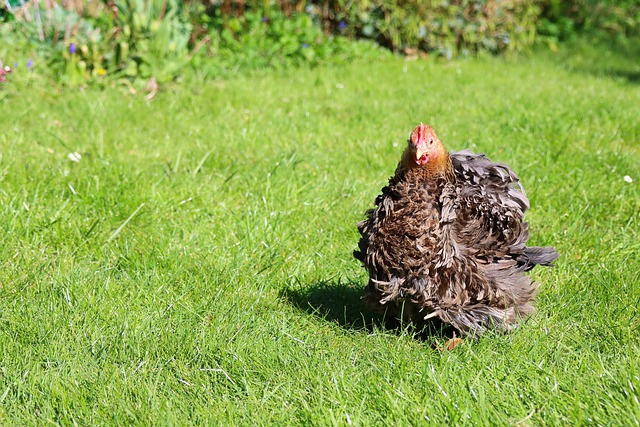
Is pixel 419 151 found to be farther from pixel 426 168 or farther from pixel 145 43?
pixel 145 43

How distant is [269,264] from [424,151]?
48.3 inches

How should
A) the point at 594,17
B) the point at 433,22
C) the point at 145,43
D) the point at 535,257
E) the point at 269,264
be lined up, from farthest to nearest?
the point at 594,17 < the point at 433,22 < the point at 145,43 < the point at 269,264 < the point at 535,257

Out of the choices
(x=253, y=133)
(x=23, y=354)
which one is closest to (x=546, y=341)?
(x=23, y=354)

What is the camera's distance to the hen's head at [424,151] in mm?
3076

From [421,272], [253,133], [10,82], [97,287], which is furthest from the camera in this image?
[10,82]

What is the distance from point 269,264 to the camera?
3971 millimetres

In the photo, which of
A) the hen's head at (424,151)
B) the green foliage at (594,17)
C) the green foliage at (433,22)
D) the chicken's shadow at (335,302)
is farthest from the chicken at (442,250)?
the green foliage at (594,17)

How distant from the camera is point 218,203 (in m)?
4.61

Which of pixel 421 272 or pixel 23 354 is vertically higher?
pixel 421 272

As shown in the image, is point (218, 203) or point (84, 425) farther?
point (218, 203)

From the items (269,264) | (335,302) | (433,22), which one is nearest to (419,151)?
(335,302)

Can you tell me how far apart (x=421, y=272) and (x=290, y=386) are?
2.29ft

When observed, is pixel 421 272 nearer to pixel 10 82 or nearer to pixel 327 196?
pixel 327 196

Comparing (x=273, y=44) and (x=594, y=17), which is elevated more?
(x=594, y=17)
